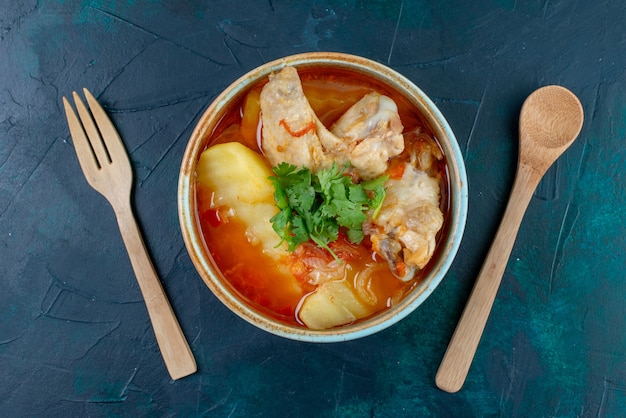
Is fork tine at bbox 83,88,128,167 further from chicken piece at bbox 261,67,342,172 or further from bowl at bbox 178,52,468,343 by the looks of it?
chicken piece at bbox 261,67,342,172

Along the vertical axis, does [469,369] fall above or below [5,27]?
below

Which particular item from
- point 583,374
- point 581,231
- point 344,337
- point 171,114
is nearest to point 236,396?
point 344,337

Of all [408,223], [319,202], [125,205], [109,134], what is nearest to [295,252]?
[319,202]

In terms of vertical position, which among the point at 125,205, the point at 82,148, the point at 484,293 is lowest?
the point at 484,293

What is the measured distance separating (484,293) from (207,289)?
1199 mm

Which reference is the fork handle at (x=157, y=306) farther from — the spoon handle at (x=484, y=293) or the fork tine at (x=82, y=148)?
the spoon handle at (x=484, y=293)

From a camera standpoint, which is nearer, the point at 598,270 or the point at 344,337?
the point at 344,337

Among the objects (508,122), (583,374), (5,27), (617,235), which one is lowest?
(583,374)

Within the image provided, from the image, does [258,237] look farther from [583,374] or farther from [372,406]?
[583,374]

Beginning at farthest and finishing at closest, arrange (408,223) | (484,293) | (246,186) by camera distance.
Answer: (484,293), (246,186), (408,223)

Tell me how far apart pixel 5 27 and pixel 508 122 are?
7.57 ft

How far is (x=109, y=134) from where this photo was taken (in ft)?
7.70

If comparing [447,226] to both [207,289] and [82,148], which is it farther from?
[82,148]

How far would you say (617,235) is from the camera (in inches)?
93.7
